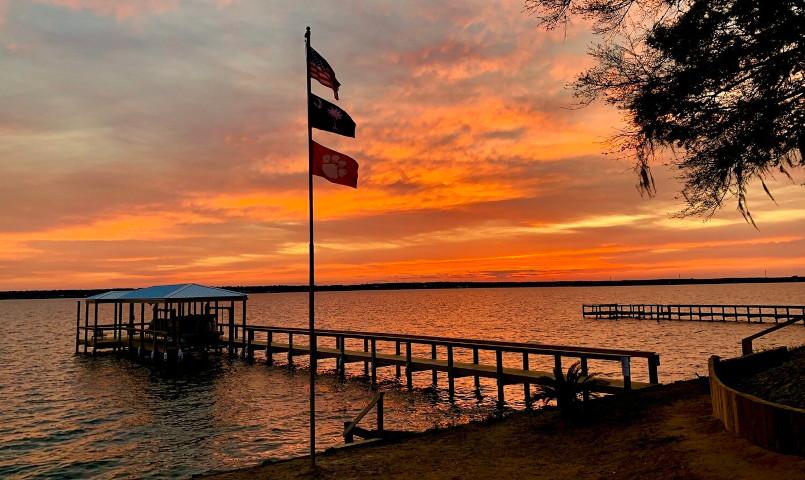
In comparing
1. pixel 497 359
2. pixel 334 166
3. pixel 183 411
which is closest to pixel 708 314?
pixel 497 359

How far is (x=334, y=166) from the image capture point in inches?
445

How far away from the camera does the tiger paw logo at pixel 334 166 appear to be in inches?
441

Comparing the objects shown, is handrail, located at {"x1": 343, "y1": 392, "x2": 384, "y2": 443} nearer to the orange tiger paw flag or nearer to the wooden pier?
the orange tiger paw flag

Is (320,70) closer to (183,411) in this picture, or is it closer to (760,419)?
(760,419)

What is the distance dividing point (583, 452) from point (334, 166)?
7.23 meters

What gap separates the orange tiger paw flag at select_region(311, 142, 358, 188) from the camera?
11.1 m

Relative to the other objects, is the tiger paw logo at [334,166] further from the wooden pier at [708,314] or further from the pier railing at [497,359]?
the wooden pier at [708,314]

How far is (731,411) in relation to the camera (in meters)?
9.18

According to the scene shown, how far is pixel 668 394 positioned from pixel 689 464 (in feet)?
18.4

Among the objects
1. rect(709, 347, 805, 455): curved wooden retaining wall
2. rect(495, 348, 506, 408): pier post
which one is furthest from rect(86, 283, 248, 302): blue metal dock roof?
rect(709, 347, 805, 455): curved wooden retaining wall

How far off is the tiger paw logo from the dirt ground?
18.8 ft

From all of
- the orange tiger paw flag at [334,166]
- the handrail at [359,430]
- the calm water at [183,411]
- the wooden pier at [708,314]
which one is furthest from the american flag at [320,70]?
Answer: the wooden pier at [708,314]

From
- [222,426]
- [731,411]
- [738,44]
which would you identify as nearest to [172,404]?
[222,426]

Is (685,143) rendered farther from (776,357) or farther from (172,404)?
(172,404)
